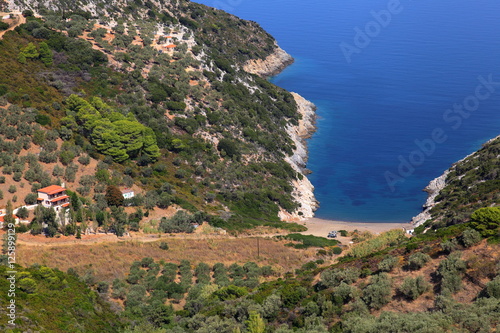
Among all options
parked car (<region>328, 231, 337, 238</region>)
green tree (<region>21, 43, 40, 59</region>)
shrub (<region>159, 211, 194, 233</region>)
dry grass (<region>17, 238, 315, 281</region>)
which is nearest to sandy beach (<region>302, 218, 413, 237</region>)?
parked car (<region>328, 231, 337, 238</region>)

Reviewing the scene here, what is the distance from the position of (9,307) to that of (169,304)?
1521 centimetres

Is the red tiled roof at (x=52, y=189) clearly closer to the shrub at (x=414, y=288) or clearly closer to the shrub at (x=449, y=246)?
the shrub at (x=414, y=288)

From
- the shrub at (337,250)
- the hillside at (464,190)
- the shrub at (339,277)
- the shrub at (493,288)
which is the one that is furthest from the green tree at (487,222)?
the shrub at (337,250)

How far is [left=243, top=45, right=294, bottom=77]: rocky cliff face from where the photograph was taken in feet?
541

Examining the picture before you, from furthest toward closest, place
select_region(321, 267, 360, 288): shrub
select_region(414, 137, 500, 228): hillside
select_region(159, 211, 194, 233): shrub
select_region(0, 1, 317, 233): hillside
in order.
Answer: select_region(0, 1, 317, 233): hillside < select_region(414, 137, 500, 228): hillside < select_region(159, 211, 194, 233): shrub < select_region(321, 267, 360, 288): shrub

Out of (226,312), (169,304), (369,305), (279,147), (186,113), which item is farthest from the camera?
(279,147)

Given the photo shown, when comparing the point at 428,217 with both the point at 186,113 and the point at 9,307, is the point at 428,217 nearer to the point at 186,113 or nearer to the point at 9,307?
the point at 186,113

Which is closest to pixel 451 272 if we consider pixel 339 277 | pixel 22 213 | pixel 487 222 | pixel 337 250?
pixel 487 222

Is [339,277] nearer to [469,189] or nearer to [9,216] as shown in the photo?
[9,216]

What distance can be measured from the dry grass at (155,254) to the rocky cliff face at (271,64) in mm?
106533

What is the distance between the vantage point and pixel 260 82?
13038 cm

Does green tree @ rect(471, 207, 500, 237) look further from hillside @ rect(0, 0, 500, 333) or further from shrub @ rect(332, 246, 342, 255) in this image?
shrub @ rect(332, 246, 342, 255)

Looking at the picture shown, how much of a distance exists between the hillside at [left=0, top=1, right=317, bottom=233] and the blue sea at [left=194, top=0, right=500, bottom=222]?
753cm

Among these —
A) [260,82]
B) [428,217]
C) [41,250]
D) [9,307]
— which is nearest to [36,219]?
[41,250]
